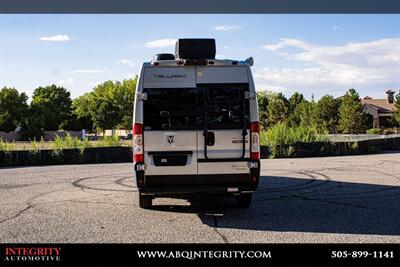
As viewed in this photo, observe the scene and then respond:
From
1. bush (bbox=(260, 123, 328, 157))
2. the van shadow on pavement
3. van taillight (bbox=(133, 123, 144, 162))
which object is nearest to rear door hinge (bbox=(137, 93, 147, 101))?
van taillight (bbox=(133, 123, 144, 162))

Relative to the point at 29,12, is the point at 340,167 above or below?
below

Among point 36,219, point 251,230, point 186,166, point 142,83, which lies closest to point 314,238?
point 251,230

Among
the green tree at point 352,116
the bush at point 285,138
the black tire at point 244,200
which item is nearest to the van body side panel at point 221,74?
the black tire at point 244,200

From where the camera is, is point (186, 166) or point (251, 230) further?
point (186, 166)

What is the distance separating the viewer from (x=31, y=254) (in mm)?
5125

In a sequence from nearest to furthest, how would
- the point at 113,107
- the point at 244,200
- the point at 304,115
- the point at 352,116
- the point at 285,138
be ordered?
1. the point at 244,200
2. the point at 285,138
3. the point at 352,116
4. the point at 304,115
5. the point at 113,107

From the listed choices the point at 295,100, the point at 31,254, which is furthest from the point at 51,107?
the point at 31,254

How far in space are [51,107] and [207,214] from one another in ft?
228

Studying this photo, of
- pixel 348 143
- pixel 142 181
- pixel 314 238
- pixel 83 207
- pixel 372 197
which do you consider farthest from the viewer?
pixel 348 143

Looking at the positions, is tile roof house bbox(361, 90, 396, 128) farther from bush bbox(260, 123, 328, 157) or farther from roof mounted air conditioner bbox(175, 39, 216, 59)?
roof mounted air conditioner bbox(175, 39, 216, 59)

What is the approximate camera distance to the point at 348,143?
78.3ft

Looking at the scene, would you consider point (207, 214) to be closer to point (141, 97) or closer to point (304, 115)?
point (141, 97)

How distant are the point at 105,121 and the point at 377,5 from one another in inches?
2478

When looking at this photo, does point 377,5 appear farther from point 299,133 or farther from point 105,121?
point 105,121
